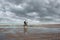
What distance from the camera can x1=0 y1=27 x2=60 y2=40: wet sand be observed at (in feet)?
12.3

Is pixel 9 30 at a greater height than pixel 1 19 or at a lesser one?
lesser

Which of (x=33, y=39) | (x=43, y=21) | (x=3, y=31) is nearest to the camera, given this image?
(x=33, y=39)

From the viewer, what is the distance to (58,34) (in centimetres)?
385

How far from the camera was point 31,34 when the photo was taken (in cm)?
384

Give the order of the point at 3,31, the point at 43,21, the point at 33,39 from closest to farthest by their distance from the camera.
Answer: the point at 33,39 < the point at 3,31 < the point at 43,21

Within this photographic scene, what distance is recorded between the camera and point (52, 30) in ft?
13.1

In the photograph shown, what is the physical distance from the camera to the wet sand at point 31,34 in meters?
3.74

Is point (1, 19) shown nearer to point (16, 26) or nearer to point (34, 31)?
point (16, 26)

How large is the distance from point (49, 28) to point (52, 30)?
13 centimetres

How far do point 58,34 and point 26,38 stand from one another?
1.15 metres

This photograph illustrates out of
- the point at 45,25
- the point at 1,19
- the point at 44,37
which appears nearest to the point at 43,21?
the point at 45,25

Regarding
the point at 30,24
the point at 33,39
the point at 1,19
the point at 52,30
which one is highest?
the point at 1,19

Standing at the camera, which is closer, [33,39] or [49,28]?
[33,39]

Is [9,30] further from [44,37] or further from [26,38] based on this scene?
[44,37]
